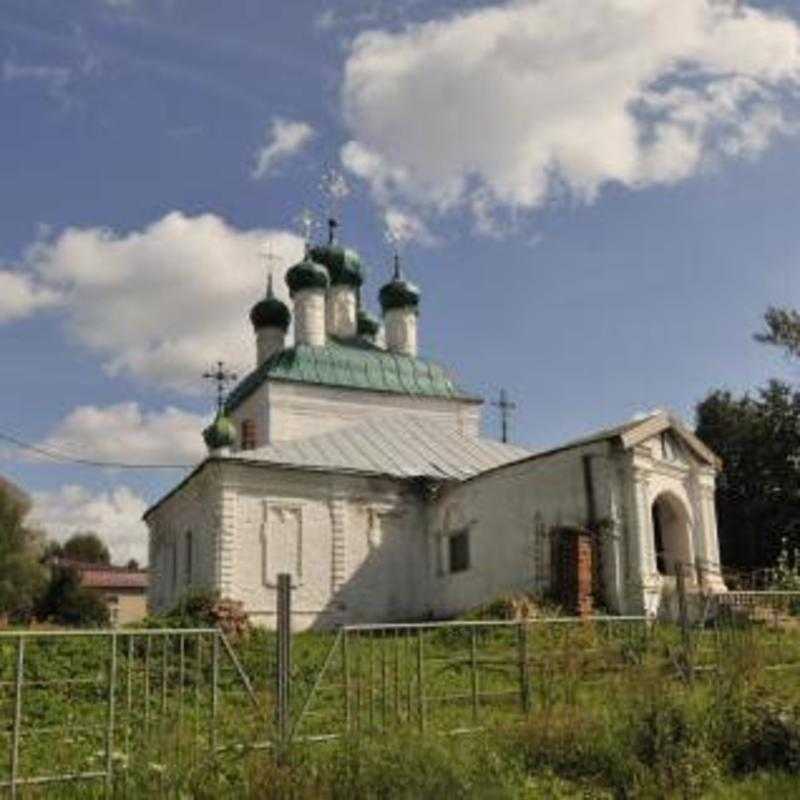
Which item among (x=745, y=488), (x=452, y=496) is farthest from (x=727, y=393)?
(x=452, y=496)

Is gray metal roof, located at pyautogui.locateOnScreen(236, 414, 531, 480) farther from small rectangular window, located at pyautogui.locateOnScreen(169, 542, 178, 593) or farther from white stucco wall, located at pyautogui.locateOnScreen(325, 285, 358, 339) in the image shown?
white stucco wall, located at pyautogui.locateOnScreen(325, 285, 358, 339)

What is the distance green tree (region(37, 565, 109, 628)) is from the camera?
45.5 m

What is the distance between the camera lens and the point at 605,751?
8281 millimetres

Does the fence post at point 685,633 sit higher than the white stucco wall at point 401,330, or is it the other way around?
the white stucco wall at point 401,330

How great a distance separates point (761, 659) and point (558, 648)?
211 cm

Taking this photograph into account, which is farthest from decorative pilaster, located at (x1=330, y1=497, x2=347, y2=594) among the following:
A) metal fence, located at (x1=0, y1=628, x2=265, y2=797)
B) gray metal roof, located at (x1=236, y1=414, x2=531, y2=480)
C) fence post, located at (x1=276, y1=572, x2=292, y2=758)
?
fence post, located at (x1=276, y1=572, x2=292, y2=758)

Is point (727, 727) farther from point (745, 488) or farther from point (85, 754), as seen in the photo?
point (745, 488)

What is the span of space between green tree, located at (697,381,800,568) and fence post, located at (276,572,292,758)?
29183 mm

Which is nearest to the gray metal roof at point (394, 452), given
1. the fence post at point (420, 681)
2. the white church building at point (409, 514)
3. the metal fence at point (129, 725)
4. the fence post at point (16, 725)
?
the white church building at point (409, 514)

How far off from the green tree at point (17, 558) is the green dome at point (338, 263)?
15532mm

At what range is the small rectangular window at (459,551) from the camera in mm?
25534

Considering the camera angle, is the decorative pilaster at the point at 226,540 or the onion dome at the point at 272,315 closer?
the decorative pilaster at the point at 226,540

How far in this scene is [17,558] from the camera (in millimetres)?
41344

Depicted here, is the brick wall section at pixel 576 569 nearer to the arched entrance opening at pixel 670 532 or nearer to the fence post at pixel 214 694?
the arched entrance opening at pixel 670 532
